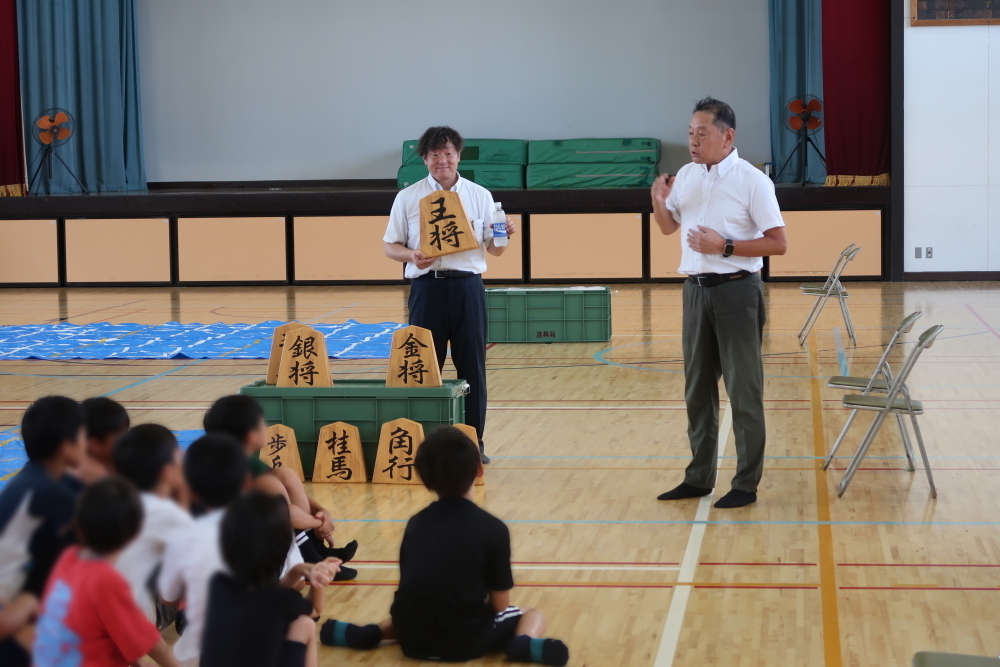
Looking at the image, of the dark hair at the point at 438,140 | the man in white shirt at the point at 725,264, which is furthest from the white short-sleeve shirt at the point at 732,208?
the dark hair at the point at 438,140

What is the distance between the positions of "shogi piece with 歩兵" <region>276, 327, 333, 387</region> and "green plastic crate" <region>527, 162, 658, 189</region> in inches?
403

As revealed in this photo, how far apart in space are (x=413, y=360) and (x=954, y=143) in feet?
35.2

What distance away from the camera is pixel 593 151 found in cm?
1548

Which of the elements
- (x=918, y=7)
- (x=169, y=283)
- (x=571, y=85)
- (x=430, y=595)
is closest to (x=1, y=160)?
(x=169, y=283)

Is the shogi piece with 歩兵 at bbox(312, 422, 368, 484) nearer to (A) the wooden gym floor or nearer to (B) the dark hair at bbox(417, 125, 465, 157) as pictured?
(A) the wooden gym floor

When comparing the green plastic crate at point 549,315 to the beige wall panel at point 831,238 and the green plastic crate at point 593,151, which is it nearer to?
the beige wall panel at point 831,238

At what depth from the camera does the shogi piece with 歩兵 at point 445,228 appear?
526 cm

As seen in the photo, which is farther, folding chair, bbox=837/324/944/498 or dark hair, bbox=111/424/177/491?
folding chair, bbox=837/324/944/498

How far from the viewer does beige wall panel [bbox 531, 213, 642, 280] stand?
14.9 m

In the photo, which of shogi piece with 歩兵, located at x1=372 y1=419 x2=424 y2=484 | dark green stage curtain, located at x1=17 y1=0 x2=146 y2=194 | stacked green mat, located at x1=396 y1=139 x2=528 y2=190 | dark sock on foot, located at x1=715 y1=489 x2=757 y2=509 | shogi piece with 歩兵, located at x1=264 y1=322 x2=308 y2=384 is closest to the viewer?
dark sock on foot, located at x1=715 y1=489 x2=757 y2=509

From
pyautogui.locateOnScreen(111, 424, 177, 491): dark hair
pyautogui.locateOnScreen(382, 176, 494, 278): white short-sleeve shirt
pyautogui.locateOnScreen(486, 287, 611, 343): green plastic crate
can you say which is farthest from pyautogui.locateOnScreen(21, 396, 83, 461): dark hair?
pyautogui.locateOnScreen(486, 287, 611, 343): green plastic crate

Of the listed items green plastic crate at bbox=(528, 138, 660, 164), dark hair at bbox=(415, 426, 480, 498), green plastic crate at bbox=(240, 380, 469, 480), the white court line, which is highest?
green plastic crate at bbox=(528, 138, 660, 164)

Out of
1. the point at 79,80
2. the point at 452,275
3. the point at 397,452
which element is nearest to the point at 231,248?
the point at 79,80

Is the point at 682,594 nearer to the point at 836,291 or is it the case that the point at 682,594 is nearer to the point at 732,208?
the point at 732,208
